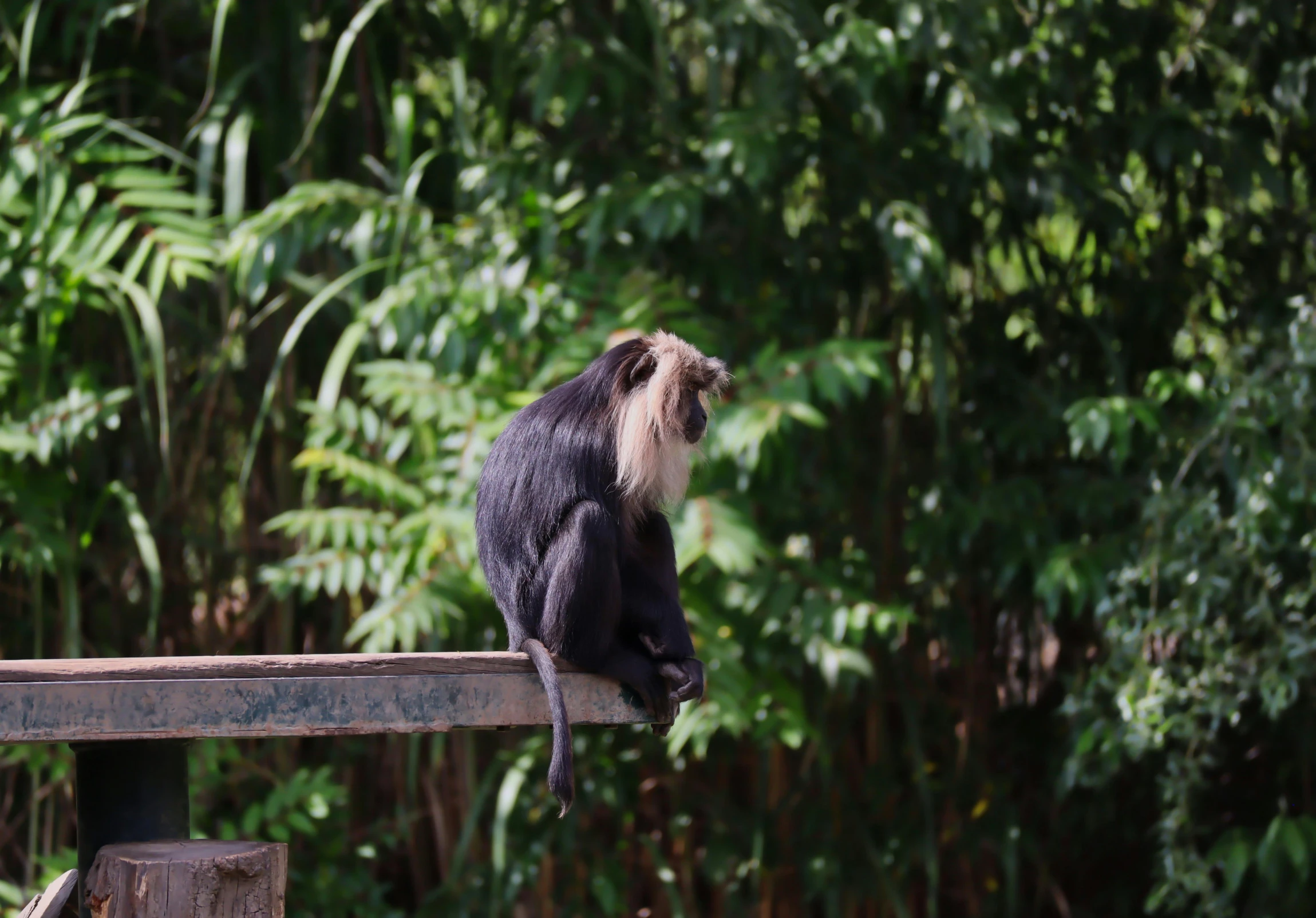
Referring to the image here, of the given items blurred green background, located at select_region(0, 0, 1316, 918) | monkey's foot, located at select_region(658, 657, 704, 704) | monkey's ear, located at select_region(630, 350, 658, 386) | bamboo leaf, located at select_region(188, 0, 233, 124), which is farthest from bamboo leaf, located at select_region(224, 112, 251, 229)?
monkey's foot, located at select_region(658, 657, 704, 704)

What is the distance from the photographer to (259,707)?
68.9 inches

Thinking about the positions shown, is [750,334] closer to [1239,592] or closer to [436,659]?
[1239,592]

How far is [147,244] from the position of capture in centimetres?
355

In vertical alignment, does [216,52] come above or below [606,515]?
above

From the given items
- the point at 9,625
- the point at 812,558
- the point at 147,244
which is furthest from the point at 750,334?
the point at 9,625

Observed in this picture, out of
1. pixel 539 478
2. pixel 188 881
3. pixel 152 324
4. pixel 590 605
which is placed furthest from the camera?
pixel 152 324

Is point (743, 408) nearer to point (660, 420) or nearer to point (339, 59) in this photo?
point (660, 420)

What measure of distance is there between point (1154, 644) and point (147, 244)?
10.2ft

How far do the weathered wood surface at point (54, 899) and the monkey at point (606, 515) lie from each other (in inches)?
30.0

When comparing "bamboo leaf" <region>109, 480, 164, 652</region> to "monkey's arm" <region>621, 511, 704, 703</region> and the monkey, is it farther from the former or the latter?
"monkey's arm" <region>621, 511, 704, 703</region>

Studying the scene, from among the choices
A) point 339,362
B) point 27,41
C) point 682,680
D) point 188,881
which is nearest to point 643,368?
point 682,680

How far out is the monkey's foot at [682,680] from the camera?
231 cm

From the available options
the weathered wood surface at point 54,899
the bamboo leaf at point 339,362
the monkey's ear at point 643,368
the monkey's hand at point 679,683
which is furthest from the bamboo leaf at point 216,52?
the weathered wood surface at point 54,899

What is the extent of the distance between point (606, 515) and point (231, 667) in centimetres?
76
